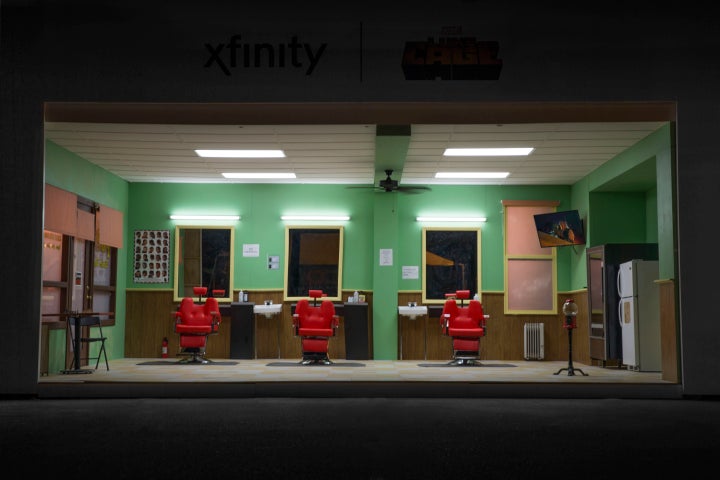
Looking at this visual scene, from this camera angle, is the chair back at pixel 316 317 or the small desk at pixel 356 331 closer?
the chair back at pixel 316 317

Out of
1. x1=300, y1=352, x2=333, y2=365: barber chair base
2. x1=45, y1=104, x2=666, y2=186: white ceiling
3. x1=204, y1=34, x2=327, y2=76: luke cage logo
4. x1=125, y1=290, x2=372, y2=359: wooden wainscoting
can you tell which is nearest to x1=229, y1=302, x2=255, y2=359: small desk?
x1=125, y1=290, x2=372, y2=359: wooden wainscoting

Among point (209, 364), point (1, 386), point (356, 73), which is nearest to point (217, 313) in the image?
point (209, 364)

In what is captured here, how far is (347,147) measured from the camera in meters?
10.6

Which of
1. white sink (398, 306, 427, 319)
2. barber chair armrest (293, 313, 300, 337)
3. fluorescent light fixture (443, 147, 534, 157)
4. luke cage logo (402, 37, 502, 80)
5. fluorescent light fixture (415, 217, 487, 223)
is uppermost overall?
luke cage logo (402, 37, 502, 80)

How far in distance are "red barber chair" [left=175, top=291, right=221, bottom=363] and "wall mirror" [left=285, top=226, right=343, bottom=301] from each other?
1.88 metres

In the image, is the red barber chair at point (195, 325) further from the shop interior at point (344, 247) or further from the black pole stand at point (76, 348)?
the black pole stand at point (76, 348)

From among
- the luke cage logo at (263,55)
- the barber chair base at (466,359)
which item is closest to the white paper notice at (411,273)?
the barber chair base at (466,359)

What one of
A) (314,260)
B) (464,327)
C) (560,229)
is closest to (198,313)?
(314,260)

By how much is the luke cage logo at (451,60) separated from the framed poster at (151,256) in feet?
24.4

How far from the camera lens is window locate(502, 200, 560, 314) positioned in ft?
43.9

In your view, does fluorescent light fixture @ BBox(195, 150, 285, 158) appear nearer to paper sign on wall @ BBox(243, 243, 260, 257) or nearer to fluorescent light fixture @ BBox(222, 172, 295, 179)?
fluorescent light fixture @ BBox(222, 172, 295, 179)

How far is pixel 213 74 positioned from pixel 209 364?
5.53 meters

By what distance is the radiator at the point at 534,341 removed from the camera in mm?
13088

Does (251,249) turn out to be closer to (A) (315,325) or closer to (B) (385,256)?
(B) (385,256)
